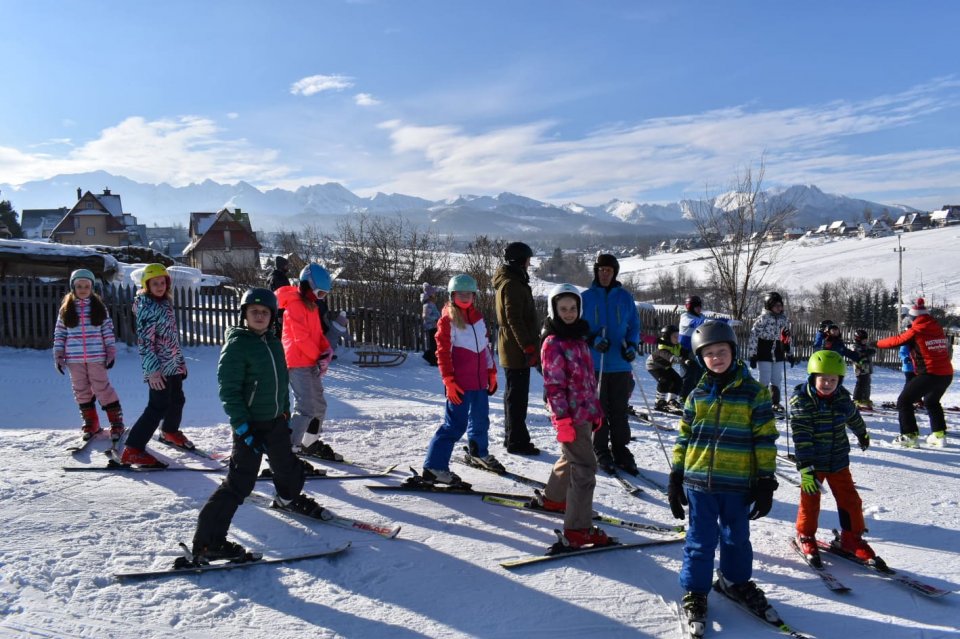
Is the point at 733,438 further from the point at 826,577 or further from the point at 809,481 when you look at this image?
the point at 826,577

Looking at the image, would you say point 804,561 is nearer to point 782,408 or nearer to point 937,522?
point 937,522

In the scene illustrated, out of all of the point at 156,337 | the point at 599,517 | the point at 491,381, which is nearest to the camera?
the point at 599,517

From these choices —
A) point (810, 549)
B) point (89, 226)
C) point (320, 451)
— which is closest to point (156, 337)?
point (320, 451)

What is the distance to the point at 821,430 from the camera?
4.10m

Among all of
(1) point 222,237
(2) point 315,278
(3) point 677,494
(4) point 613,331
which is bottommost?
(3) point 677,494

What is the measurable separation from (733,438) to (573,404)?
1038 millimetres

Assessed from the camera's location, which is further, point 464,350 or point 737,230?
point 737,230

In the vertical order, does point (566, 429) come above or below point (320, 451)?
above

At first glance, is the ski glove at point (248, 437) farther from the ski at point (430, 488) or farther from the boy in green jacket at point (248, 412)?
the ski at point (430, 488)

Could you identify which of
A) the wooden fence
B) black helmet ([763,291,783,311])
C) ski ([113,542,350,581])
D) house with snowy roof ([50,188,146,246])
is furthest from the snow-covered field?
house with snowy roof ([50,188,146,246])

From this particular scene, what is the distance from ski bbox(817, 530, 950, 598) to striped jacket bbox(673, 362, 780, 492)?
1431mm

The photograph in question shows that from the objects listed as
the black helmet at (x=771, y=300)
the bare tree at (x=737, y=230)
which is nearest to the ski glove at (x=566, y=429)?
the black helmet at (x=771, y=300)

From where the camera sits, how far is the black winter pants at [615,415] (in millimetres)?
5586

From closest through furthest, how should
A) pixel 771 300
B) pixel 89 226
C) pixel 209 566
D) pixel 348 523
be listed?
pixel 209 566 < pixel 348 523 < pixel 771 300 < pixel 89 226
